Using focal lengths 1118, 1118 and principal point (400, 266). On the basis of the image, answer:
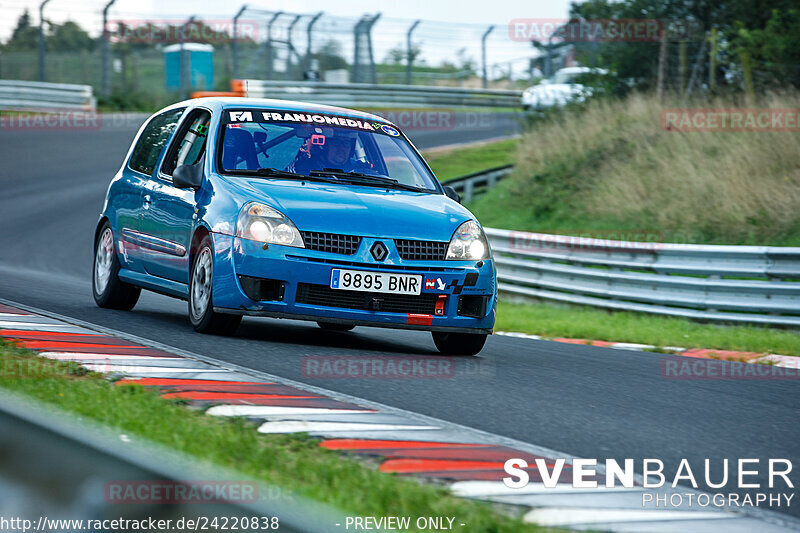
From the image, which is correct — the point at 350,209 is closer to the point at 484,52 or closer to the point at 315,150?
the point at 315,150

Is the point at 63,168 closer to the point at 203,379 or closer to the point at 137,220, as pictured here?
the point at 137,220

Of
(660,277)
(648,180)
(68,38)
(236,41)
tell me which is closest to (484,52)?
(236,41)

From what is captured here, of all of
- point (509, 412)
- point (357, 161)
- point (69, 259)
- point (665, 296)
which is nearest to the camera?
point (509, 412)

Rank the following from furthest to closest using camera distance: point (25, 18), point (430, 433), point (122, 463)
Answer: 1. point (25, 18)
2. point (430, 433)
3. point (122, 463)

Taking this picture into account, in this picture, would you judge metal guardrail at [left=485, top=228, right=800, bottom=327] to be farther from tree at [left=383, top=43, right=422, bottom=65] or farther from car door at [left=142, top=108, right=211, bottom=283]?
tree at [left=383, top=43, right=422, bottom=65]

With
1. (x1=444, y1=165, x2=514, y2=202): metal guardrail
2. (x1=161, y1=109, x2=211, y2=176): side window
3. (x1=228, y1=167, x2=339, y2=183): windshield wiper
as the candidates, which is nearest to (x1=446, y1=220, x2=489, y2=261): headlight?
(x1=228, y1=167, x2=339, y2=183): windshield wiper

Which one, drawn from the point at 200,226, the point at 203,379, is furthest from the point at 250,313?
the point at 203,379

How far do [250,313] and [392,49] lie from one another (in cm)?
2779

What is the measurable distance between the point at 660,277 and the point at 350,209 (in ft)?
20.7

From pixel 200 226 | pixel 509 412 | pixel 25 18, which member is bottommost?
pixel 509 412

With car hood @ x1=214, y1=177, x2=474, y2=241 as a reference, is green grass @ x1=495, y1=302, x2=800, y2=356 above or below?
below

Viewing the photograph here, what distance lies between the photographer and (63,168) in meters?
23.1

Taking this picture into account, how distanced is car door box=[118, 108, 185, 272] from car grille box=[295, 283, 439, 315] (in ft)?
6.40

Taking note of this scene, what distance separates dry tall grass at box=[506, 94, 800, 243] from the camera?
1539cm
